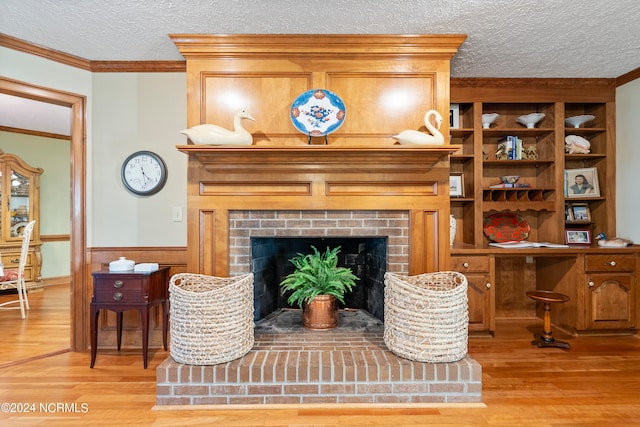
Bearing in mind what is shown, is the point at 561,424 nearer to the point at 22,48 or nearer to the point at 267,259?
the point at 267,259

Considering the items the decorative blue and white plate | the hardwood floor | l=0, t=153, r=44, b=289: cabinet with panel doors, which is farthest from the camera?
l=0, t=153, r=44, b=289: cabinet with panel doors

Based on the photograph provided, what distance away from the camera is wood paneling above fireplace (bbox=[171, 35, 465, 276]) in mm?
2529

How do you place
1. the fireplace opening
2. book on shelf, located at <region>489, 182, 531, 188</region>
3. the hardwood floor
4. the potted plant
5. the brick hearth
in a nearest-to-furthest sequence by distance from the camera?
the hardwood floor
the brick hearth
the potted plant
the fireplace opening
book on shelf, located at <region>489, 182, 531, 188</region>

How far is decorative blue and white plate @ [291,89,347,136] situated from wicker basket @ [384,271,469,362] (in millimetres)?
1086

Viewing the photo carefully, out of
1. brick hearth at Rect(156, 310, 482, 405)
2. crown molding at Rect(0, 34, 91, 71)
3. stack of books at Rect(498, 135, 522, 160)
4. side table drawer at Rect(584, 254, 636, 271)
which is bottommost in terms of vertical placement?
brick hearth at Rect(156, 310, 482, 405)

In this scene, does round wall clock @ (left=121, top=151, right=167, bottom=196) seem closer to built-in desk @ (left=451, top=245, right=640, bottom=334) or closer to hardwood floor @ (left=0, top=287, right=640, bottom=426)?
hardwood floor @ (left=0, top=287, right=640, bottom=426)

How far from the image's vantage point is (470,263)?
10.2 feet

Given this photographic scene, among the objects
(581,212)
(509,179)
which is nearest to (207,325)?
(509,179)

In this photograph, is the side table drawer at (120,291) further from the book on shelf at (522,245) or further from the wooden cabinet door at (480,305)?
the book on shelf at (522,245)

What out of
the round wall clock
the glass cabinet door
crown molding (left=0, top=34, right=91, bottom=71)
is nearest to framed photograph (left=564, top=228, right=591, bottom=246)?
the round wall clock

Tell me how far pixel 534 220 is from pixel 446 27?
2203 millimetres

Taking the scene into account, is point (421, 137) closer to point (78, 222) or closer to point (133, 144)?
point (133, 144)

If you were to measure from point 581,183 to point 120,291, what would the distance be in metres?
4.05

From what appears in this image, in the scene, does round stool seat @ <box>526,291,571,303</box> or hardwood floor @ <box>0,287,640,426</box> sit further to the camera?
round stool seat @ <box>526,291,571,303</box>
